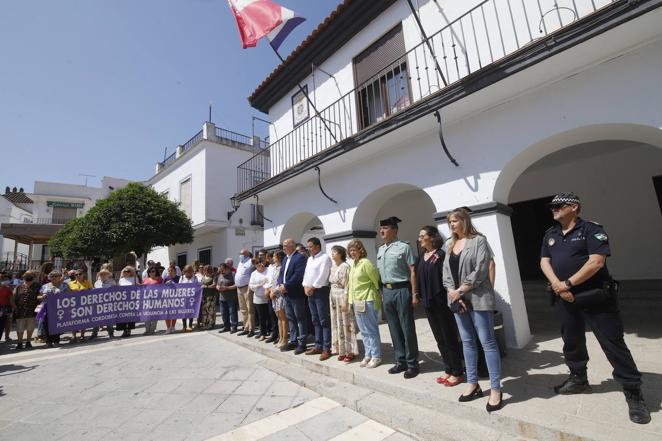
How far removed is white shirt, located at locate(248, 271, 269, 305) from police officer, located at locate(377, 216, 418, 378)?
114 inches

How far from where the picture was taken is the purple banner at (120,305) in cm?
720

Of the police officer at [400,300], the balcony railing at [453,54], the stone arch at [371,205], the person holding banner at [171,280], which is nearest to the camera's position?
the police officer at [400,300]

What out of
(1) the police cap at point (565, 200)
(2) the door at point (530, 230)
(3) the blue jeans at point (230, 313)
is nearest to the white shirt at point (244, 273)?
(3) the blue jeans at point (230, 313)

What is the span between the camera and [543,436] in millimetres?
2434

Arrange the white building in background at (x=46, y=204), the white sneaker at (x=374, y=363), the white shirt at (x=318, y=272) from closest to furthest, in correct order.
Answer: the white sneaker at (x=374, y=363) → the white shirt at (x=318, y=272) → the white building in background at (x=46, y=204)

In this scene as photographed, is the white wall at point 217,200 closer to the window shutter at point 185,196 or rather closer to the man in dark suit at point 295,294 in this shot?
the window shutter at point 185,196

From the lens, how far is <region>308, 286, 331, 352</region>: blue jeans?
491cm

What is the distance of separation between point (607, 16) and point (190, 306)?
9306mm

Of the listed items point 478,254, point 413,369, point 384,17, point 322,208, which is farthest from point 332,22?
point 413,369

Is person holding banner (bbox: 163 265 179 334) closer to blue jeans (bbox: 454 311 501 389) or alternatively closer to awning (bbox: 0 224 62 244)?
blue jeans (bbox: 454 311 501 389)

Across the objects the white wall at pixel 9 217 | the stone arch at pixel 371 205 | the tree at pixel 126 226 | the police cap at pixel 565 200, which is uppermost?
the white wall at pixel 9 217

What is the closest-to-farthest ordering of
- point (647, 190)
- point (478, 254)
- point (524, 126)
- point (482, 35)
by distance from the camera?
point (478, 254) → point (524, 126) → point (482, 35) → point (647, 190)

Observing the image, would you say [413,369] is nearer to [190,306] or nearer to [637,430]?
[637,430]

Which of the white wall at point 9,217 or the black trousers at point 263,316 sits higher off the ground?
the white wall at point 9,217
